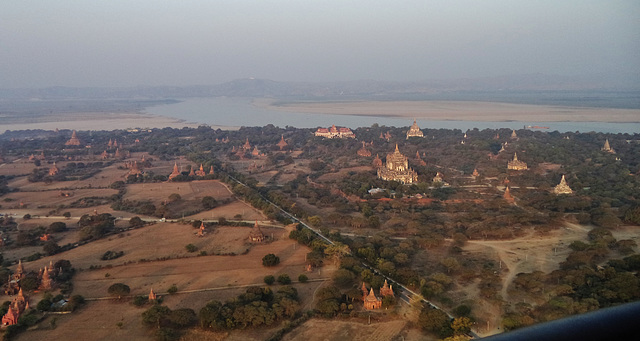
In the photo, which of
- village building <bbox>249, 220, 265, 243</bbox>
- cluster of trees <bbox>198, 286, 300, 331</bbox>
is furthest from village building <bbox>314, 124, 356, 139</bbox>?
cluster of trees <bbox>198, 286, 300, 331</bbox>

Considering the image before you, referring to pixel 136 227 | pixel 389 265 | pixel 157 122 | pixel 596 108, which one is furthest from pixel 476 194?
pixel 596 108

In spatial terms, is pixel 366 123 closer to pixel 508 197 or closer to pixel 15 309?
pixel 508 197

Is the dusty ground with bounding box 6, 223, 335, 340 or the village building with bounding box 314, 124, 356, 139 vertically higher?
the village building with bounding box 314, 124, 356, 139

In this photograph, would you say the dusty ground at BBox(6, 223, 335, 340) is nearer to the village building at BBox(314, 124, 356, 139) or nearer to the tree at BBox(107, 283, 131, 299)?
the tree at BBox(107, 283, 131, 299)

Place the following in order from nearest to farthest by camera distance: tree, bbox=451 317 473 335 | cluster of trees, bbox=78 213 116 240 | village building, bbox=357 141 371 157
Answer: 1. tree, bbox=451 317 473 335
2. cluster of trees, bbox=78 213 116 240
3. village building, bbox=357 141 371 157

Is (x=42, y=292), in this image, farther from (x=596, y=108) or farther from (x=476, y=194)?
(x=596, y=108)

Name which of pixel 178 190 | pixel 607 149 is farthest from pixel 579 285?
pixel 607 149

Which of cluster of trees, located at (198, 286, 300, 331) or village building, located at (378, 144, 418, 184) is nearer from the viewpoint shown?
cluster of trees, located at (198, 286, 300, 331)
